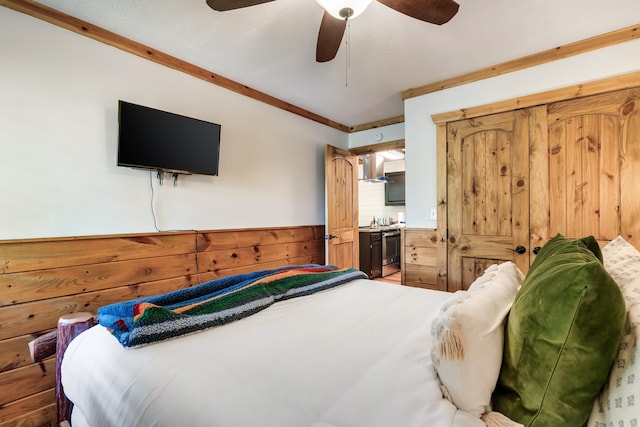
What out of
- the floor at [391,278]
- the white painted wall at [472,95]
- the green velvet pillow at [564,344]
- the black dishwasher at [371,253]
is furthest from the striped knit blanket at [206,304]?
the floor at [391,278]

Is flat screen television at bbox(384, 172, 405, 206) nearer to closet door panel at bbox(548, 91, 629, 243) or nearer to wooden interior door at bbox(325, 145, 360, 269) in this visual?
wooden interior door at bbox(325, 145, 360, 269)

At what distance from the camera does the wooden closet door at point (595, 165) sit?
84.2 inches

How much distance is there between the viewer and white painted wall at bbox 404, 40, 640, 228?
222 centimetres

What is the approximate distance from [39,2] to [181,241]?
6.09ft

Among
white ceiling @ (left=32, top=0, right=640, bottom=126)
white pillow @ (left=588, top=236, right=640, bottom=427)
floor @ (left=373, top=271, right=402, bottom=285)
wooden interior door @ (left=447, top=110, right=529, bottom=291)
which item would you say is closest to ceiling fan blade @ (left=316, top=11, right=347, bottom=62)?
white ceiling @ (left=32, top=0, right=640, bottom=126)

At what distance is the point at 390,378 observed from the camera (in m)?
0.89

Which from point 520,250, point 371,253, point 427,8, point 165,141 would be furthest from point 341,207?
point 427,8

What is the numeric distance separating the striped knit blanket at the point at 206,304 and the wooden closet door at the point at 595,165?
1.91 meters

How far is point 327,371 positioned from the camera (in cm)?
94

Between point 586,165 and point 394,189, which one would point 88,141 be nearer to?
point 586,165

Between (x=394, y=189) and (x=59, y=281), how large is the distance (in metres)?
5.89

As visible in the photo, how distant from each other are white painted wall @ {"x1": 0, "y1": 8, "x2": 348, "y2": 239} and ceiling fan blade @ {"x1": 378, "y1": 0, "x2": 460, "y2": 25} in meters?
1.96

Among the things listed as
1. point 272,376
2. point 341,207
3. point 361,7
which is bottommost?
point 272,376

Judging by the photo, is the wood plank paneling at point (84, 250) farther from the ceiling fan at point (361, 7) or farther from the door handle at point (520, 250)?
the door handle at point (520, 250)
